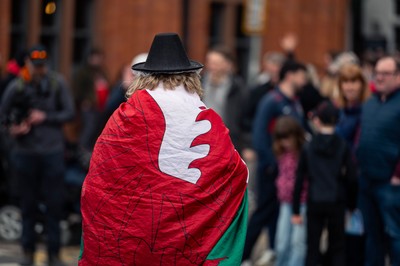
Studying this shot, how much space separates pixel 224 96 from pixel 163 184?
19.8 ft

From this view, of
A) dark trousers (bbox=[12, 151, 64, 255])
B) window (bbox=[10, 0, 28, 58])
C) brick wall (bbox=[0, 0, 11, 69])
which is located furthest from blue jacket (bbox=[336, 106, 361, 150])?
window (bbox=[10, 0, 28, 58])

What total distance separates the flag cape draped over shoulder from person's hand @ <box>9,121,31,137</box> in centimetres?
519

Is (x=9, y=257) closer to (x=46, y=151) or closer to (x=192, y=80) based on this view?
(x=46, y=151)

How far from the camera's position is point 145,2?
21.4 m

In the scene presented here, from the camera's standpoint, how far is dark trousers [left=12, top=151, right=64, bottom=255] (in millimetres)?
11703

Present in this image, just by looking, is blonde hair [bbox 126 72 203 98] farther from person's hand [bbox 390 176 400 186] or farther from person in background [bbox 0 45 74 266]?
person in background [bbox 0 45 74 266]

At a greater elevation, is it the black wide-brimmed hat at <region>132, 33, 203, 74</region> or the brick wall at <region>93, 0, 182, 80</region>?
the black wide-brimmed hat at <region>132, 33, 203, 74</region>

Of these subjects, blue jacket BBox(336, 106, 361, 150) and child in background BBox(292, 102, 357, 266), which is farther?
blue jacket BBox(336, 106, 361, 150)

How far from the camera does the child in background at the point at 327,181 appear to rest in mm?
10375

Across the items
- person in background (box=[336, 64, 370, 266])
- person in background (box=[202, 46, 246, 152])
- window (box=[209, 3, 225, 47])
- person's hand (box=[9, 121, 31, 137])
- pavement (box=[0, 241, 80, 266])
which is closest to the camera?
person in background (box=[336, 64, 370, 266])

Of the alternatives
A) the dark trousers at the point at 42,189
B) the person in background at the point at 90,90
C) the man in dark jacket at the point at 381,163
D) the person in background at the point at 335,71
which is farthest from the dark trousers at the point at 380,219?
the person in background at the point at 90,90

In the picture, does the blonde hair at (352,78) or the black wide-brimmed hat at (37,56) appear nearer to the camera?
the blonde hair at (352,78)

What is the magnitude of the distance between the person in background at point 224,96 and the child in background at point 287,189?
1010 millimetres

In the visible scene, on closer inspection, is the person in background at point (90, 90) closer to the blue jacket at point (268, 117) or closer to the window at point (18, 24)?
the window at point (18, 24)
